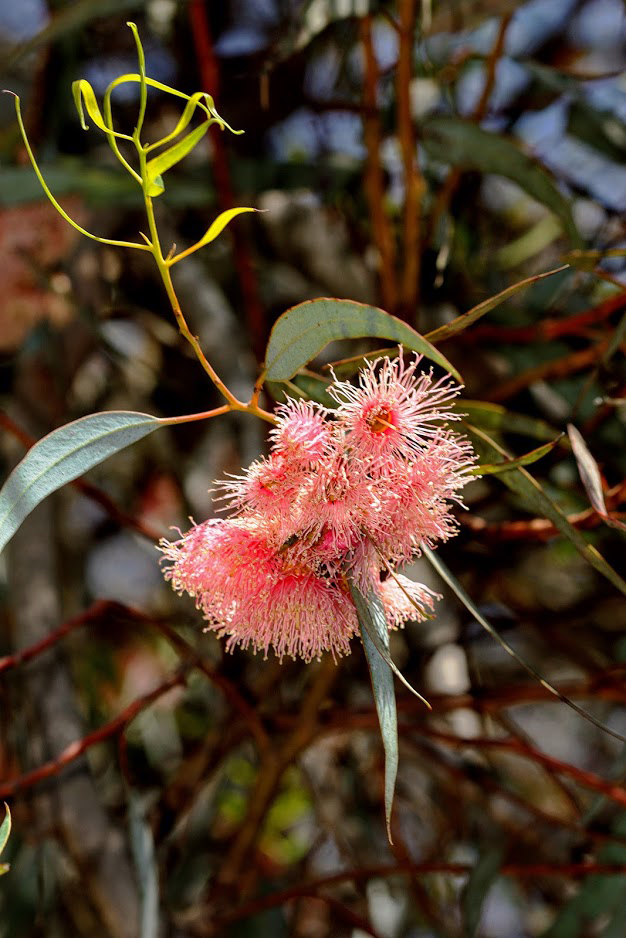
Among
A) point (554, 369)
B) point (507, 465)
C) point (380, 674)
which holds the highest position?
point (554, 369)

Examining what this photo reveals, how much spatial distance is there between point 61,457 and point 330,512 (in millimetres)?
147

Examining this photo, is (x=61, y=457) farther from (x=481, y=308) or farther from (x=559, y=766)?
(x=559, y=766)

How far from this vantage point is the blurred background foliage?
1.04 metres

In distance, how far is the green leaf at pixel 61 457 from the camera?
0.50 metres

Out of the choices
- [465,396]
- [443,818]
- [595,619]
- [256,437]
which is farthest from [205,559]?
[443,818]

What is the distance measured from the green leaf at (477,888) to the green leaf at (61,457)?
73 cm

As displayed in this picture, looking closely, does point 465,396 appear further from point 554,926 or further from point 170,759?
point 170,759

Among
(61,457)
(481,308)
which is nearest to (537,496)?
(481,308)

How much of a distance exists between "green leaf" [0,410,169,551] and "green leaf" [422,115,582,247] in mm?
631

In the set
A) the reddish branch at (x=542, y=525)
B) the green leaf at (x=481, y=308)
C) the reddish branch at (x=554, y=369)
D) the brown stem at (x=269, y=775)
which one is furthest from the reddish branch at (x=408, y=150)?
the green leaf at (x=481, y=308)

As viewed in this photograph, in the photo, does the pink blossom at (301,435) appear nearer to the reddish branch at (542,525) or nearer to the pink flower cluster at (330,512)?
the pink flower cluster at (330,512)

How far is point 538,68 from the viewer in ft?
3.88

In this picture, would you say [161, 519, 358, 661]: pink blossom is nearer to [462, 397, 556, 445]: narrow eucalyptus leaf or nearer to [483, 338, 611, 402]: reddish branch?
[462, 397, 556, 445]: narrow eucalyptus leaf

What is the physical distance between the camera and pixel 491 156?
106cm
